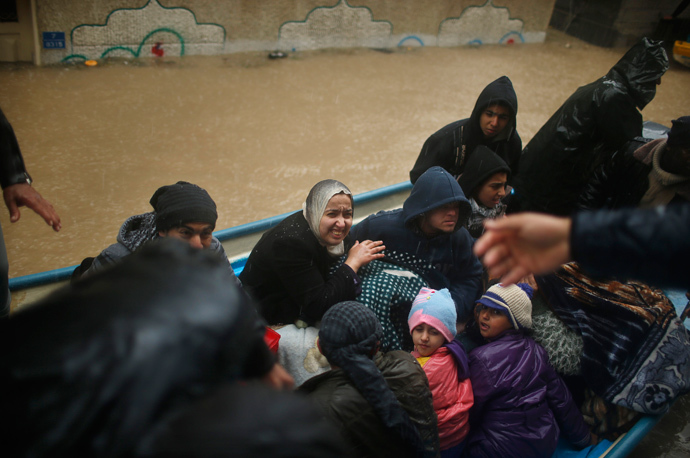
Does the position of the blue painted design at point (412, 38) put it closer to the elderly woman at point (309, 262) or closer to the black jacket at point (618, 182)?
the black jacket at point (618, 182)

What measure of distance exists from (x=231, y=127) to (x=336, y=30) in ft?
12.6

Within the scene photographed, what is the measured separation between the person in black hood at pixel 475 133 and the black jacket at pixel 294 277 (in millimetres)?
1142

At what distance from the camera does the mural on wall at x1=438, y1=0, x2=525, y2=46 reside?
9.85 m

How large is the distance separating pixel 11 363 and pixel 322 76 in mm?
7543

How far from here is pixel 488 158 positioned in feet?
9.24

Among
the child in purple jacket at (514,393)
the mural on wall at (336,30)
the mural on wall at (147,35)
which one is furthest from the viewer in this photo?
the mural on wall at (336,30)

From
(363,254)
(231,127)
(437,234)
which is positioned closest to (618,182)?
(437,234)

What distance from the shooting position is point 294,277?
84.7 inches

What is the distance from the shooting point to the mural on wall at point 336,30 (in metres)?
8.34

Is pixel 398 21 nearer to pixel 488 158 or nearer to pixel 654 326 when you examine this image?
pixel 488 158

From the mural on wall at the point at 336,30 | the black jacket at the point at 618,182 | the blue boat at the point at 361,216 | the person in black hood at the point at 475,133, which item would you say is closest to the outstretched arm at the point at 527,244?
the blue boat at the point at 361,216

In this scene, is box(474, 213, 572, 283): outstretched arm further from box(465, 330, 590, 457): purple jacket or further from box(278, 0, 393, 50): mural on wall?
box(278, 0, 393, 50): mural on wall

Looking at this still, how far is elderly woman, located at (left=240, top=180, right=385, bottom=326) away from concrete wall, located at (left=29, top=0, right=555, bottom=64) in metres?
6.15

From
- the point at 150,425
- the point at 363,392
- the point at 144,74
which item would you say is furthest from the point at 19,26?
the point at 150,425
